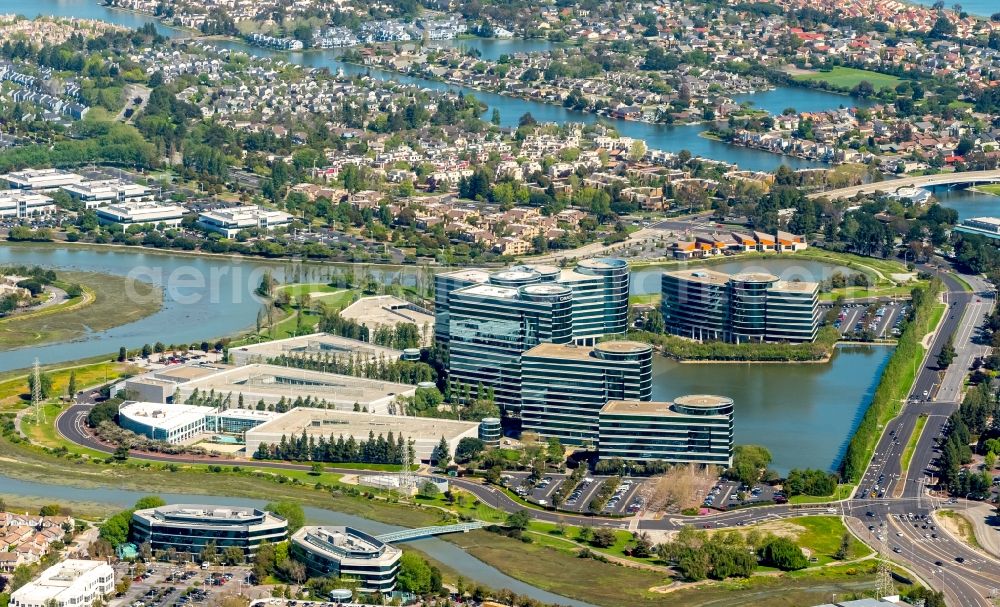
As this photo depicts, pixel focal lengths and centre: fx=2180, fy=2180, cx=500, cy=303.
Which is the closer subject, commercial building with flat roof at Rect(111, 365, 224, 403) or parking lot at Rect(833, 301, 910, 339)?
commercial building with flat roof at Rect(111, 365, 224, 403)

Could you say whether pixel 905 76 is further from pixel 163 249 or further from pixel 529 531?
pixel 529 531

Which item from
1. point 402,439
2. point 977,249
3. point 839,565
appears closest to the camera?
point 839,565

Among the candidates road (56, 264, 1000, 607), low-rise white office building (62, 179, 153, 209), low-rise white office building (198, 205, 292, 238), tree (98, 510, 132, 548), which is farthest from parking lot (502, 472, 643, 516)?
low-rise white office building (62, 179, 153, 209)

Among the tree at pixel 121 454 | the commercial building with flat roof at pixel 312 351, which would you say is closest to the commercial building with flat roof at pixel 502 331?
the commercial building with flat roof at pixel 312 351

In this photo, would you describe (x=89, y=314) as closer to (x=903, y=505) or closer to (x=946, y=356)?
(x=946, y=356)

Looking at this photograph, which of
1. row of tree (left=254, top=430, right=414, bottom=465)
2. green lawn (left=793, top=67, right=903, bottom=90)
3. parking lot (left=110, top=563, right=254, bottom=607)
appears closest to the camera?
parking lot (left=110, top=563, right=254, bottom=607)

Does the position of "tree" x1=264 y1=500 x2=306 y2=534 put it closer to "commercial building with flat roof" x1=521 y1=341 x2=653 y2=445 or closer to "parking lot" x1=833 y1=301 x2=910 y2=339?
"commercial building with flat roof" x1=521 y1=341 x2=653 y2=445

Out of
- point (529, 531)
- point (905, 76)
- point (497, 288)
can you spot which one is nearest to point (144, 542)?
point (529, 531)

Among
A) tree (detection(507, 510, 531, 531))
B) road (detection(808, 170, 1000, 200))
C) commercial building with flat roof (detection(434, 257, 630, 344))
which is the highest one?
commercial building with flat roof (detection(434, 257, 630, 344))
